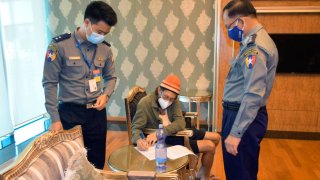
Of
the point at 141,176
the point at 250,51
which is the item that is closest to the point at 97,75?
the point at 141,176

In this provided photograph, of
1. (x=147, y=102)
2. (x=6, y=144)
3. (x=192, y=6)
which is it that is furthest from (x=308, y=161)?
(x=6, y=144)

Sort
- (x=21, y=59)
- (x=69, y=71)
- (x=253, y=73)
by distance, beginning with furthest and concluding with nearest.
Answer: (x=21, y=59)
(x=69, y=71)
(x=253, y=73)

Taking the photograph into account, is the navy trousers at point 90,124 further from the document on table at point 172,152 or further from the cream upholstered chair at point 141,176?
the cream upholstered chair at point 141,176

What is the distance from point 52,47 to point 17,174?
0.96 meters

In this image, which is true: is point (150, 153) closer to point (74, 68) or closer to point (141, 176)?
point (141, 176)

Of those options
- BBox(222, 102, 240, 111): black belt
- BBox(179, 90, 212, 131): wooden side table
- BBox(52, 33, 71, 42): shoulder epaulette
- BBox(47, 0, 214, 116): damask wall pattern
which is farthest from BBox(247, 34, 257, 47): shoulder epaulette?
BBox(47, 0, 214, 116): damask wall pattern

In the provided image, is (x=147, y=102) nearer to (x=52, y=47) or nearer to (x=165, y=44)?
(x=52, y=47)

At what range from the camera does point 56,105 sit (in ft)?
6.50

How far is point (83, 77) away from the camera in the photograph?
2.10 meters

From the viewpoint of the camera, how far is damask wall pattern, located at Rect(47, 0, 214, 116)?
396 centimetres

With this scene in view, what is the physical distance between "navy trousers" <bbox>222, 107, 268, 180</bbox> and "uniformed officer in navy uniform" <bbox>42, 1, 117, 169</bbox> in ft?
2.95

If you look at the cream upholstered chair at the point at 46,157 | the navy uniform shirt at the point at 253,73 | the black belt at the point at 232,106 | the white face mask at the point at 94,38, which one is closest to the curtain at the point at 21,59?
the white face mask at the point at 94,38

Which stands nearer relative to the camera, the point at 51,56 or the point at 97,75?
the point at 51,56

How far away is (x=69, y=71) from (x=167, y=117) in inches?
34.9
